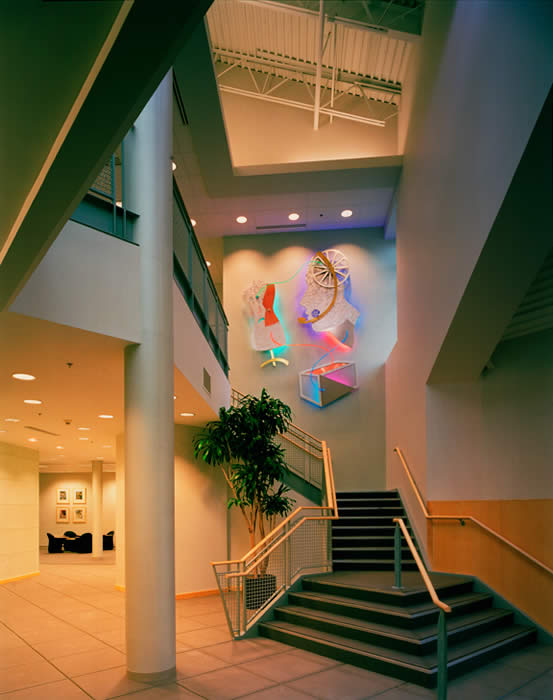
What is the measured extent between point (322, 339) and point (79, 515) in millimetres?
14180

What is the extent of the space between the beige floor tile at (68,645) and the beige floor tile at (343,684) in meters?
2.74

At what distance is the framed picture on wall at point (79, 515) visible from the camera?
22.5m

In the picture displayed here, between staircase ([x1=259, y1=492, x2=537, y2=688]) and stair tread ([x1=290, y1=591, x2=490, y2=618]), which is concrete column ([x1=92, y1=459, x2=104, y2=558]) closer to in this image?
staircase ([x1=259, y1=492, x2=537, y2=688])

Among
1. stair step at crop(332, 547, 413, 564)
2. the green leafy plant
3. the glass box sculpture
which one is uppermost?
the glass box sculpture

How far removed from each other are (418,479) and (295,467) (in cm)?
319

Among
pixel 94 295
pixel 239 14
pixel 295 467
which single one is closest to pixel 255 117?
pixel 239 14

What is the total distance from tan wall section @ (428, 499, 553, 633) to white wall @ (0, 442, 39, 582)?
31.9 ft

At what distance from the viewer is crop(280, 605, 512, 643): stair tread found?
19.4 ft

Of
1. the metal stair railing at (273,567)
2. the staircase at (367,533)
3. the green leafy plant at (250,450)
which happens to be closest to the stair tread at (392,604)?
the metal stair railing at (273,567)

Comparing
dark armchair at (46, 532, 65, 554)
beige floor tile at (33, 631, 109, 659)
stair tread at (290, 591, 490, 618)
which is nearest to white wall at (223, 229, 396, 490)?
stair tread at (290, 591, 490, 618)

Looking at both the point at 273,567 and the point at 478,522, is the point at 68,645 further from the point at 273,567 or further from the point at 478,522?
the point at 478,522

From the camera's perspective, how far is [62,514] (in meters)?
22.7

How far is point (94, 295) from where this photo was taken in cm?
495

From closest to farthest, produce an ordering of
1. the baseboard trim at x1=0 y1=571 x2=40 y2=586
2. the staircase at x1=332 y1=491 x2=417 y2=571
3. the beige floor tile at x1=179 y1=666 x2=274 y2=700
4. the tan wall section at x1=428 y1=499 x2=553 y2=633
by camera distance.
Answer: the beige floor tile at x1=179 y1=666 x2=274 y2=700 → the tan wall section at x1=428 y1=499 x2=553 y2=633 → the staircase at x1=332 y1=491 x2=417 y2=571 → the baseboard trim at x1=0 y1=571 x2=40 y2=586
